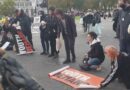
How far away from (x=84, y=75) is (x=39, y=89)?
3.71 meters

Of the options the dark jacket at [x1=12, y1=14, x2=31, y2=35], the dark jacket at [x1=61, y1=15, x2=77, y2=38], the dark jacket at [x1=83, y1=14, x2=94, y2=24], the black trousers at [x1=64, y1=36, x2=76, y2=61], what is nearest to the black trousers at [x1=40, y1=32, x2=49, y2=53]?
the dark jacket at [x1=12, y1=14, x2=31, y2=35]

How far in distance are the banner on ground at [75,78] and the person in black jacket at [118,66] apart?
42 centimetres

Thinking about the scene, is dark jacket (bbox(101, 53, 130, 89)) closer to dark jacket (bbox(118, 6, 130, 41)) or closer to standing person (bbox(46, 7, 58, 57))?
dark jacket (bbox(118, 6, 130, 41))

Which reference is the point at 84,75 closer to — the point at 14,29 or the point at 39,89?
the point at 39,89

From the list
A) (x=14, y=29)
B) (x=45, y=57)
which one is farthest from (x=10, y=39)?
(x=45, y=57)

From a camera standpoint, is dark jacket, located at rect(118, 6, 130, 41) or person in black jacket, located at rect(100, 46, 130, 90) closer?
person in black jacket, located at rect(100, 46, 130, 90)

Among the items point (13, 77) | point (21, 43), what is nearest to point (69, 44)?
point (21, 43)

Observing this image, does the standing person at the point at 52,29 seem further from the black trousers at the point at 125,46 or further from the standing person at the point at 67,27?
the black trousers at the point at 125,46

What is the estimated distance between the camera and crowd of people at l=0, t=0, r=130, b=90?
944 cm

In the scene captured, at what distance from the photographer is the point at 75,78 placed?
35.6 ft

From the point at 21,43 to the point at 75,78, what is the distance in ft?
21.8

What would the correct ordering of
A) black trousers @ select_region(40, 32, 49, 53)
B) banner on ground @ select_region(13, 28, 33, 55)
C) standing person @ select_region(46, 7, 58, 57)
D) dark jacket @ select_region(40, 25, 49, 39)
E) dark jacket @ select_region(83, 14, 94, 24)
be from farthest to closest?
dark jacket @ select_region(83, 14, 94, 24), banner on ground @ select_region(13, 28, 33, 55), black trousers @ select_region(40, 32, 49, 53), dark jacket @ select_region(40, 25, 49, 39), standing person @ select_region(46, 7, 58, 57)

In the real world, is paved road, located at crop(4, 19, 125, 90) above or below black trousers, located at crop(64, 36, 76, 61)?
below

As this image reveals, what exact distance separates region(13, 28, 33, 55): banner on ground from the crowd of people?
284 mm
